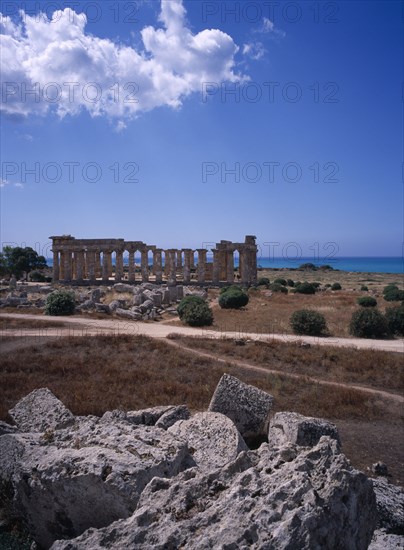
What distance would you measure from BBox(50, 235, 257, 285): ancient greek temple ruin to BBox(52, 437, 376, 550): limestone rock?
41.6 metres

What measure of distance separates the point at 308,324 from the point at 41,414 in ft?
53.3

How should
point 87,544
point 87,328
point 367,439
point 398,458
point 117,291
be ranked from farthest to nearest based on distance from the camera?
1. point 117,291
2. point 87,328
3. point 367,439
4. point 398,458
5. point 87,544

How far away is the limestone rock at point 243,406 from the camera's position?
856 centimetres

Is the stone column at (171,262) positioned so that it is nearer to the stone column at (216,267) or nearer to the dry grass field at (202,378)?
the stone column at (216,267)

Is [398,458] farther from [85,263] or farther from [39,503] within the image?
[85,263]

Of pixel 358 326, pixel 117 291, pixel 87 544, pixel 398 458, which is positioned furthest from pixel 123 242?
pixel 87 544

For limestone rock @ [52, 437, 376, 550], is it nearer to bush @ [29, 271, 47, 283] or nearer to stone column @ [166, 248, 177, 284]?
stone column @ [166, 248, 177, 284]

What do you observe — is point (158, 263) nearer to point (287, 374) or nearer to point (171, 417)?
point (287, 374)

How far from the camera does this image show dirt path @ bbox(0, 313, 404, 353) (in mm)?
18812

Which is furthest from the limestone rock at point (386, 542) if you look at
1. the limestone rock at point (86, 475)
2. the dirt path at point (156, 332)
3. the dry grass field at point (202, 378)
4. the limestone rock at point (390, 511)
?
the dirt path at point (156, 332)

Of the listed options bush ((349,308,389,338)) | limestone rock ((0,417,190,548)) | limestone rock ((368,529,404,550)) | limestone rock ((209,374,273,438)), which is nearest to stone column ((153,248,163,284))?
bush ((349,308,389,338))

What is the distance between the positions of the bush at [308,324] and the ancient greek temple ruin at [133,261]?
23884 millimetres

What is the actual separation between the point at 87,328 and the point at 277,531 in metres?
19.0

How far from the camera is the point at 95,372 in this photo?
13.5 meters
